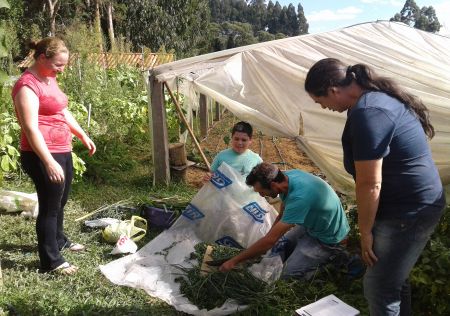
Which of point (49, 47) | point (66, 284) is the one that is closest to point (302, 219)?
point (66, 284)

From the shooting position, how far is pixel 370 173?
1.70 meters

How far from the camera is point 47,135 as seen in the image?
291cm

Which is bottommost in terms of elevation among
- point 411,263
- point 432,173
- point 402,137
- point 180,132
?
point 180,132

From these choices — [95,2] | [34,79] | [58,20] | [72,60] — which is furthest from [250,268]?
[58,20]

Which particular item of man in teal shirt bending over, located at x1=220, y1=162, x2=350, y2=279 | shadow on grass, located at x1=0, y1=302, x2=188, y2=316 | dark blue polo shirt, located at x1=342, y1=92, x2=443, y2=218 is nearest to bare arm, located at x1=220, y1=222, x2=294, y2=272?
man in teal shirt bending over, located at x1=220, y1=162, x2=350, y2=279

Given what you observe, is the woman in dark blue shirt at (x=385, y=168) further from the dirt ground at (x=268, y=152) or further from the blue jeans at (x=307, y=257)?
the dirt ground at (x=268, y=152)

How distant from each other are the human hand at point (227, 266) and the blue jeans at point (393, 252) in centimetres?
114

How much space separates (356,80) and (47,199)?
2.17 metres

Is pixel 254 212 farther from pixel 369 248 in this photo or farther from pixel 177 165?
pixel 177 165

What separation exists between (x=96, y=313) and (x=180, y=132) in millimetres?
4615

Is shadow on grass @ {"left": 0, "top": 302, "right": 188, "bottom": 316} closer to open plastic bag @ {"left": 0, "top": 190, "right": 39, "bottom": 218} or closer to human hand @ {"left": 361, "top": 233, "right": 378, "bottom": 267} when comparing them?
human hand @ {"left": 361, "top": 233, "right": 378, "bottom": 267}

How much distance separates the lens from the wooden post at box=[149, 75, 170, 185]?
511 cm

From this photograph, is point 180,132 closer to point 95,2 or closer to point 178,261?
point 178,261

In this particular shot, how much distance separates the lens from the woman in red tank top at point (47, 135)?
8.91 ft
